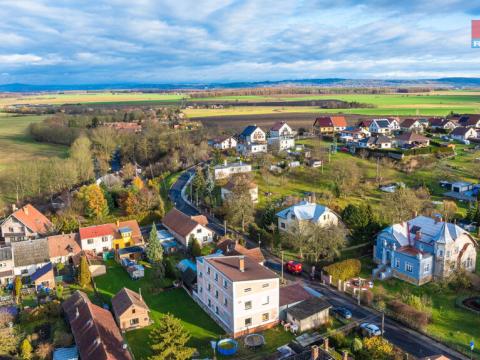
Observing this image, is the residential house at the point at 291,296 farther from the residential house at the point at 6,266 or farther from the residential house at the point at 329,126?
the residential house at the point at 329,126

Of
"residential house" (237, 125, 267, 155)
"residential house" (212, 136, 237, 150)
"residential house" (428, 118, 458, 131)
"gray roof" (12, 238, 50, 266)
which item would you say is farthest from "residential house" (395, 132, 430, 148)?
"gray roof" (12, 238, 50, 266)

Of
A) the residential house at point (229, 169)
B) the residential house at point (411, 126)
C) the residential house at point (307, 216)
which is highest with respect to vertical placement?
the residential house at point (411, 126)

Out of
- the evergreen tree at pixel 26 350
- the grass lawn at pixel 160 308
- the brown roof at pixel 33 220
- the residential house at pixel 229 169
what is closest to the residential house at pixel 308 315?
the grass lawn at pixel 160 308

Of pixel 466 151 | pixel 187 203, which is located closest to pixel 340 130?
pixel 466 151

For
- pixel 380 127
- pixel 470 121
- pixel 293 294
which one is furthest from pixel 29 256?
pixel 470 121

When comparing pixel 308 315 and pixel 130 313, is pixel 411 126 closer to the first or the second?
pixel 308 315

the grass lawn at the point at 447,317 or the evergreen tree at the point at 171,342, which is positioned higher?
the evergreen tree at the point at 171,342

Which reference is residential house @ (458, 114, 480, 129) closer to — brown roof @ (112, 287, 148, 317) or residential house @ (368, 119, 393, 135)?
residential house @ (368, 119, 393, 135)
